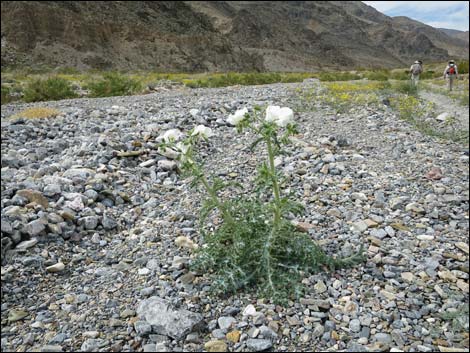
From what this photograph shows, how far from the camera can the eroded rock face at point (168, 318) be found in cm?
255

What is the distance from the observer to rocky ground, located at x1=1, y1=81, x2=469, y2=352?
2.57m

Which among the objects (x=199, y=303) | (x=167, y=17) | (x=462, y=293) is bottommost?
(x=199, y=303)

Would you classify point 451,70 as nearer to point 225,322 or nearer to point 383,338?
point 383,338

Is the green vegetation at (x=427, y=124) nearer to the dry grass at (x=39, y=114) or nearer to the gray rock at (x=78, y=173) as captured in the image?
the gray rock at (x=78, y=173)

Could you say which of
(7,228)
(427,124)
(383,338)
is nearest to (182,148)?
(383,338)

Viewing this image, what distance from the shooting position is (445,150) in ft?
19.3

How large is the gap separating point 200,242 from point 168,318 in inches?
44.0

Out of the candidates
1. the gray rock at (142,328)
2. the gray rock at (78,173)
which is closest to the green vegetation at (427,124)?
the gray rock at (78,173)

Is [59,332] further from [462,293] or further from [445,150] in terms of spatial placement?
[445,150]

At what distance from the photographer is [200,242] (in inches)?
145

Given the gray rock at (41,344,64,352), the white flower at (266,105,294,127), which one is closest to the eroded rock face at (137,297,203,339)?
the gray rock at (41,344,64,352)

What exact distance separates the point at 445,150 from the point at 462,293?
3.61m

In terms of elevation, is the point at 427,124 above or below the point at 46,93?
above

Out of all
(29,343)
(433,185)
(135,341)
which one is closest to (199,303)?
(135,341)
